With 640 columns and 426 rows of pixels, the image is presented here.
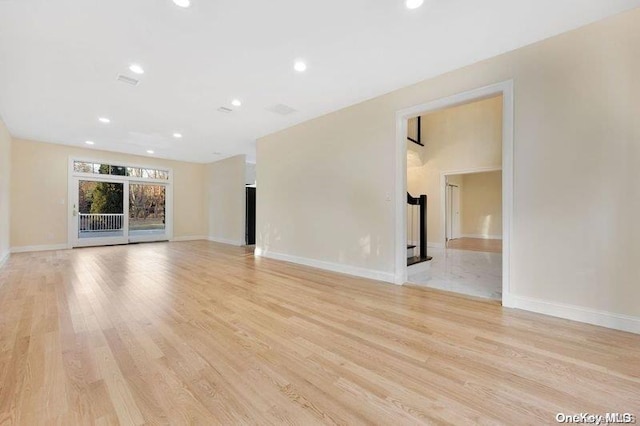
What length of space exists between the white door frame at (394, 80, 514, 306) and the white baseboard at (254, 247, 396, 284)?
19cm

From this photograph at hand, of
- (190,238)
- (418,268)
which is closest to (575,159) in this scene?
(418,268)

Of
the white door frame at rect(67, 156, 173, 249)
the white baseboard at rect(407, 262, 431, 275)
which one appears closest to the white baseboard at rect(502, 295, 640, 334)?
the white baseboard at rect(407, 262, 431, 275)

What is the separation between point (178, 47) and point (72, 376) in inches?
115

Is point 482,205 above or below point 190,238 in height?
above

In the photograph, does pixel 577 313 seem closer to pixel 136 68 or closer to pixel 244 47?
pixel 244 47

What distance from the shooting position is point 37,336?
2.08 metres

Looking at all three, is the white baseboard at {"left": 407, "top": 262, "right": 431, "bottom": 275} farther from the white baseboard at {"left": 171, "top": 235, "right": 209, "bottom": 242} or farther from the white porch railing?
the white porch railing

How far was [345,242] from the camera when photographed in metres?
4.27

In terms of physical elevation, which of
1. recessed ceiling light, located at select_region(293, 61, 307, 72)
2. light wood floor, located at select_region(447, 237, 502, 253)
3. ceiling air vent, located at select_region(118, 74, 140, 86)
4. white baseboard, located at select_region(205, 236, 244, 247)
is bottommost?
light wood floor, located at select_region(447, 237, 502, 253)

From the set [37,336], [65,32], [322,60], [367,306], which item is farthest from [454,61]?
[37,336]

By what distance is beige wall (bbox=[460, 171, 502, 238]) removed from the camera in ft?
31.1

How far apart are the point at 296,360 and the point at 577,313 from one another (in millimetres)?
2582

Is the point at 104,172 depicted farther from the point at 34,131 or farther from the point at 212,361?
the point at 212,361

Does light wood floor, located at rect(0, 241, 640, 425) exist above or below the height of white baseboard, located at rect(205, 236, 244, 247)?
below
